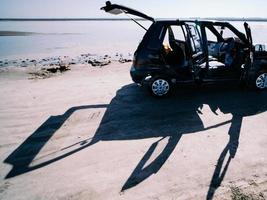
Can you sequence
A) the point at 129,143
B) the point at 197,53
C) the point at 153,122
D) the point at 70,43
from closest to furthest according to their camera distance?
the point at 129,143 → the point at 153,122 → the point at 197,53 → the point at 70,43

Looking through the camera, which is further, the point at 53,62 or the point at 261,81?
the point at 53,62

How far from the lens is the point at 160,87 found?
8.02 meters

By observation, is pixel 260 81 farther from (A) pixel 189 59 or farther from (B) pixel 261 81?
(A) pixel 189 59

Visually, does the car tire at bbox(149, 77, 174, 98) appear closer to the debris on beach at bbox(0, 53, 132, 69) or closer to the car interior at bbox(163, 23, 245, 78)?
the car interior at bbox(163, 23, 245, 78)

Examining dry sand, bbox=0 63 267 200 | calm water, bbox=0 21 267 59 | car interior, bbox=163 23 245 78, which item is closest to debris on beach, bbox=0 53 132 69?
calm water, bbox=0 21 267 59

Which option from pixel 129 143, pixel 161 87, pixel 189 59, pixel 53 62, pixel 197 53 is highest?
pixel 197 53

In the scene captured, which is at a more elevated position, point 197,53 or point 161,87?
point 197,53

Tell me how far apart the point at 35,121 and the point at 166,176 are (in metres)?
3.54

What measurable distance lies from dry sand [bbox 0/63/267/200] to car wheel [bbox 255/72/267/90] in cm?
34

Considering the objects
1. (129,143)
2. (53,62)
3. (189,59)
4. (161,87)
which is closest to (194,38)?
(189,59)

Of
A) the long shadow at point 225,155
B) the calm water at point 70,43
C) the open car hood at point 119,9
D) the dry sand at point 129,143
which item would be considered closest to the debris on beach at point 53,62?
the calm water at point 70,43

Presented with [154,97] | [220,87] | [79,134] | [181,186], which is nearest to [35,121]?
[79,134]

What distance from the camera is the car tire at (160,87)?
A: 7.95 m

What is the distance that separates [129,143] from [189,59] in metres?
3.46
